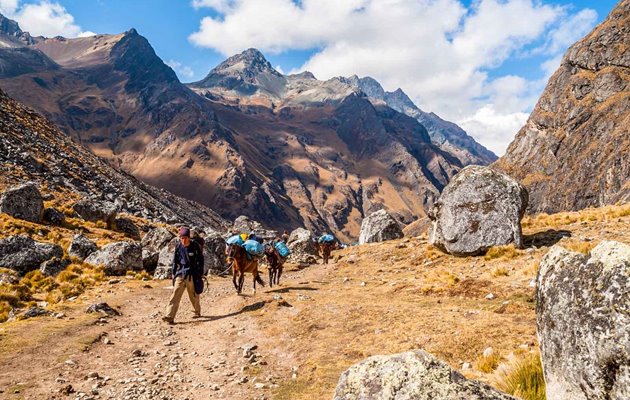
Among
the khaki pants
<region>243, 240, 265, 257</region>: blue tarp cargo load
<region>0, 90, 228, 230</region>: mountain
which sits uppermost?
<region>0, 90, 228, 230</region>: mountain

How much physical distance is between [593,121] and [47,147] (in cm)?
17645

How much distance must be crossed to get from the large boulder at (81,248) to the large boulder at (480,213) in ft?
75.7

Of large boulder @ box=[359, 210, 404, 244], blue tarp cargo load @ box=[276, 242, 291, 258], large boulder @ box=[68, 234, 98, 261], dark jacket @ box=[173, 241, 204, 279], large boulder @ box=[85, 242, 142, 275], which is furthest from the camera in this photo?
large boulder @ box=[359, 210, 404, 244]

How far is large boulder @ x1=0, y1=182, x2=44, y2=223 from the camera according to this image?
33031mm

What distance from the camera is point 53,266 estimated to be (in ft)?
76.0

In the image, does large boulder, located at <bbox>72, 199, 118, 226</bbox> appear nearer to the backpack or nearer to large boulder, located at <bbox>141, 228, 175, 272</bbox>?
large boulder, located at <bbox>141, 228, 175, 272</bbox>

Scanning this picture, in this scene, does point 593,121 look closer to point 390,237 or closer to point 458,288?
point 390,237

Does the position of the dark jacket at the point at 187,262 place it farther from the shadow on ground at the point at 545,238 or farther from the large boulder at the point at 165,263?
the shadow on ground at the point at 545,238

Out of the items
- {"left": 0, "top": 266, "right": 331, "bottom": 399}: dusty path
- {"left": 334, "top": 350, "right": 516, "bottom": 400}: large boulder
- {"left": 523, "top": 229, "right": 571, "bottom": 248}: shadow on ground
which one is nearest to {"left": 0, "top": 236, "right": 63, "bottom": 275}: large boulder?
{"left": 0, "top": 266, "right": 331, "bottom": 399}: dusty path

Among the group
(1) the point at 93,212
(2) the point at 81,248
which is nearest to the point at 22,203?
(1) the point at 93,212

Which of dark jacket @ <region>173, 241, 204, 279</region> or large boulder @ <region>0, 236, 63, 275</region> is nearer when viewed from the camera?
dark jacket @ <region>173, 241, 204, 279</region>

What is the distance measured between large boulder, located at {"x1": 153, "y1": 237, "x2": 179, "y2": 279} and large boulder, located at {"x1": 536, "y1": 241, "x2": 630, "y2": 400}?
2663cm

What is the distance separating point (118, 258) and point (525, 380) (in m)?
26.6

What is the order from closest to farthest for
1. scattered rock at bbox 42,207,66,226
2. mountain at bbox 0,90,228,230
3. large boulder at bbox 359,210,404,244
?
scattered rock at bbox 42,207,66,226 → mountain at bbox 0,90,228,230 → large boulder at bbox 359,210,404,244
